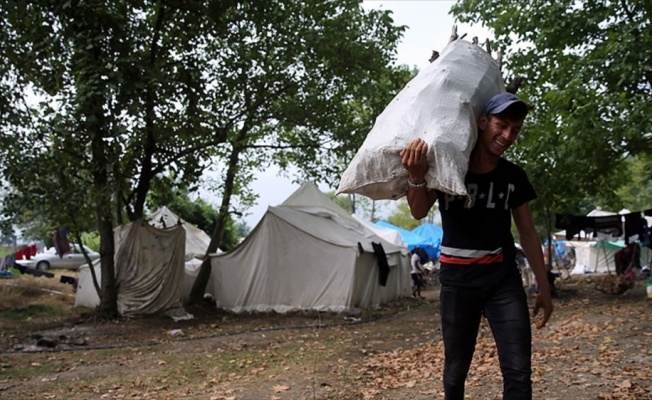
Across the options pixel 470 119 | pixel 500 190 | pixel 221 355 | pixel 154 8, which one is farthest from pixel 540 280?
pixel 154 8

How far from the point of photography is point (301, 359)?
830 centimetres

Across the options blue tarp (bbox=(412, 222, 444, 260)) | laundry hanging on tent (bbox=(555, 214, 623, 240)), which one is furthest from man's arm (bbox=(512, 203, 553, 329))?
blue tarp (bbox=(412, 222, 444, 260))

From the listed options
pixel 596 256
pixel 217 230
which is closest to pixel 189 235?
pixel 217 230

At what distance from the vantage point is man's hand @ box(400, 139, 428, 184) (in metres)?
2.94

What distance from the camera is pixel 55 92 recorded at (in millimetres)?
11359

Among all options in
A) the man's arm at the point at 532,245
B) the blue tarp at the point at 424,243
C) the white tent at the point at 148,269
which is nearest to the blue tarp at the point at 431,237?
the blue tarp at the point at 424,243

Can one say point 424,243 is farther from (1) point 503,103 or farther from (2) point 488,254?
(1) point 503,103

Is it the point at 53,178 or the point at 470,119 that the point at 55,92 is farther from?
the point at 470,119

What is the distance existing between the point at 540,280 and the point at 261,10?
10.6m

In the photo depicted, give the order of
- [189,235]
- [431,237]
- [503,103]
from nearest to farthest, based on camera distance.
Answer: [503,103] → [189,235] → [431,237]

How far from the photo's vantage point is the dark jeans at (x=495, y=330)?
307cm

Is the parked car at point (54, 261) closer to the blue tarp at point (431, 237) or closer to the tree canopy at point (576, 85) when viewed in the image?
the blue tarp at point (431, 237)

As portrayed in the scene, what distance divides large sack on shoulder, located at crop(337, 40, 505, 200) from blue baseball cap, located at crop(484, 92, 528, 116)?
10 cm

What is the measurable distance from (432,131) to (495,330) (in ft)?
3.55
